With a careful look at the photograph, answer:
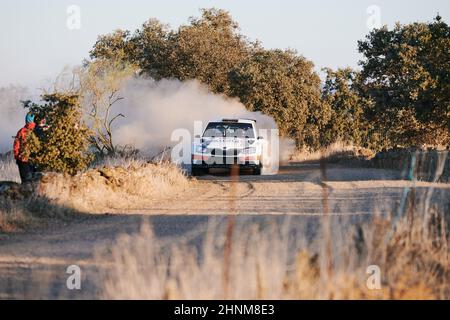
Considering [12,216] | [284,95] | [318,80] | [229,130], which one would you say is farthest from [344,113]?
[12,216]

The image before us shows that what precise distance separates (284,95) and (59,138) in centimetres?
2519

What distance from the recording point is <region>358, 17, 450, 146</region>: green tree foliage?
33469 mm

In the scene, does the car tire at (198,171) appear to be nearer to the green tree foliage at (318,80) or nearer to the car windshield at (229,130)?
the car windshield at (229,130)

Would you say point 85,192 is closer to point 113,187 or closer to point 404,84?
point 113,187

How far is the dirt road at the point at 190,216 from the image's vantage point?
29.6ft

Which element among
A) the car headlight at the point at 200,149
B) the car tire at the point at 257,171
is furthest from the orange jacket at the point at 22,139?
the car tire at the point at 257,171

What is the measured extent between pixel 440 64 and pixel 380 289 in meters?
26.3

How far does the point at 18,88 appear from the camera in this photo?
72.0 m

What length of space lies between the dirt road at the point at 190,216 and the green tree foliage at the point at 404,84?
1071 cm

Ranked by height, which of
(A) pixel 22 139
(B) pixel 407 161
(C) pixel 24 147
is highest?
(A) pixel 22 139

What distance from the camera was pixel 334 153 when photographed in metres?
35.1

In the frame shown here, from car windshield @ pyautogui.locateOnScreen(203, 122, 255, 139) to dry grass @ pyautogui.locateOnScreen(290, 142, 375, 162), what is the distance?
7.01 meters

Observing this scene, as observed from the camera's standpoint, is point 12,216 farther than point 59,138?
No

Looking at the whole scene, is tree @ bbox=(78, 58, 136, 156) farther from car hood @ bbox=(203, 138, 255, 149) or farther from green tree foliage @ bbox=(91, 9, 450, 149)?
green tree foliage @ bbox=(91, 9, 450, 149)
